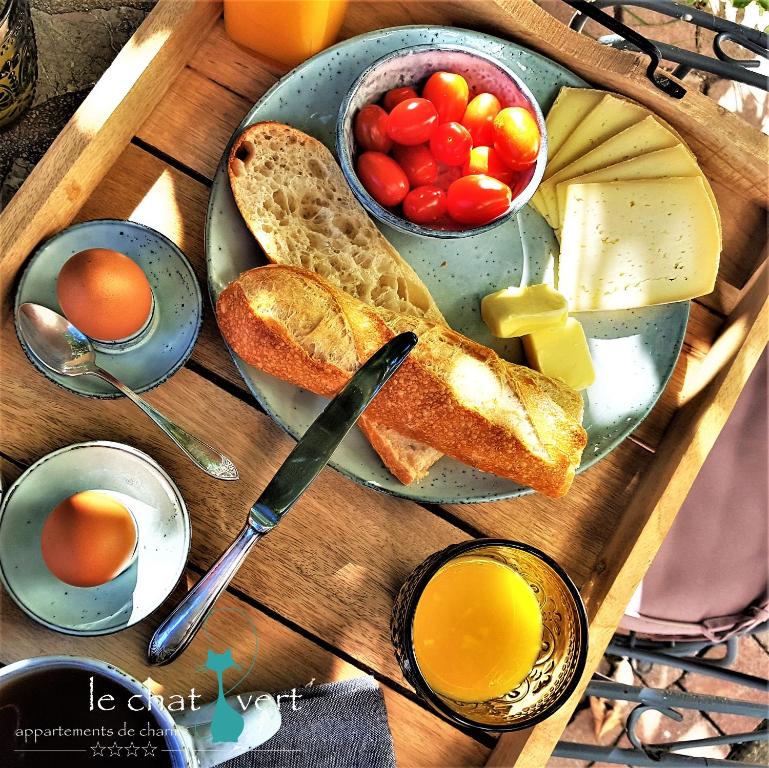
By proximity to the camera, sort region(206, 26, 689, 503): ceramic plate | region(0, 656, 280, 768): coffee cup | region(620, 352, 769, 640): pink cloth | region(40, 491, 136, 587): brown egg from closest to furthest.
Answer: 1. region(0, 656, 280, 768): coffee cup
2. region(40, 491, 136, 587): brown egg
3. region(206, 26, 689, 503): ceramic plate
4. region(620, 352, 769, 640): pink cloth

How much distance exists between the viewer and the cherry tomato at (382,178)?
3.28ft

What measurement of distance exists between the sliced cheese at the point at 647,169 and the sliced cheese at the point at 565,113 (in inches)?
1.8

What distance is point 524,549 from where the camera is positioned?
900 mm

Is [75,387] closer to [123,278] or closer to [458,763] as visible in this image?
[123,278]

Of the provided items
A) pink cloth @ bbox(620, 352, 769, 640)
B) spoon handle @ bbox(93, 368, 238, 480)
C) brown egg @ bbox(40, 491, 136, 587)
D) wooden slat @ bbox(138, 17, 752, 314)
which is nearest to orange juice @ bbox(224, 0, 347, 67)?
wooden slat @ bbox(138, 17, 752, 314)

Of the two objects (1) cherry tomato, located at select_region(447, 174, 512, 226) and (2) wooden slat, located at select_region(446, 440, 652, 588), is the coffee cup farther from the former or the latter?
(1) cherry tomato, located at select_region(447, 174, 512, 226)

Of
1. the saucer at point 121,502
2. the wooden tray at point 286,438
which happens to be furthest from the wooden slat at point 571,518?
the saucer at point 121,502

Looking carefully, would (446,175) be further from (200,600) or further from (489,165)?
(200,600)

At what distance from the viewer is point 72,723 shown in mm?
801

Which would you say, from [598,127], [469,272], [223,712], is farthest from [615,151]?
[223,712]

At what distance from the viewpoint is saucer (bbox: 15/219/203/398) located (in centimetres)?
92

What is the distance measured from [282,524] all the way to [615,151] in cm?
68

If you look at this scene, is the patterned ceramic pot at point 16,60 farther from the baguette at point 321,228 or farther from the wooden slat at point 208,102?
the baguette at point 321,228

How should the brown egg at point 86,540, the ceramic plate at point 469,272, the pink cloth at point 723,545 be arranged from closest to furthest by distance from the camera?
1. the brown egg at point 86,540
2. the ceramic plate at point 469,272
3. the pink cloth at point 723,545
